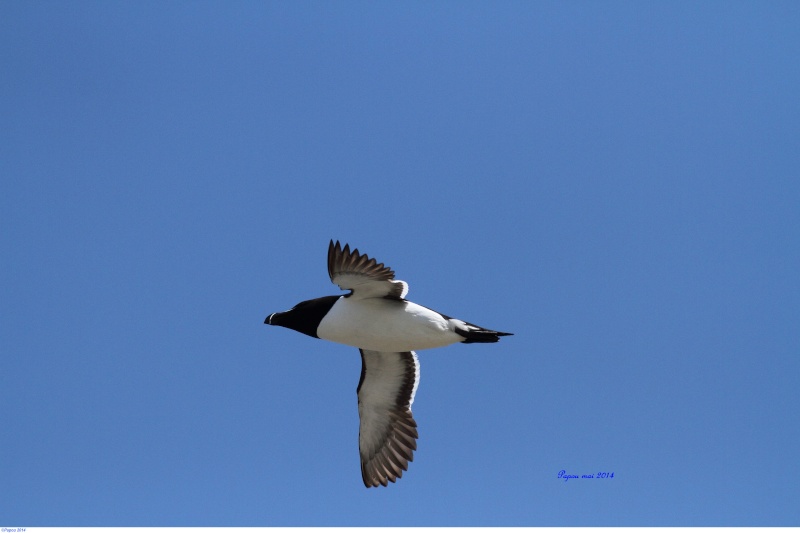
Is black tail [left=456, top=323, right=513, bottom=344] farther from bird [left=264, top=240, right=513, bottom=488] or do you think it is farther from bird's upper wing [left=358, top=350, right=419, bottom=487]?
bird's upper wing [left=358, top=350, right=419, bottom=487]

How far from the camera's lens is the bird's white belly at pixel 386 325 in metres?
11.2

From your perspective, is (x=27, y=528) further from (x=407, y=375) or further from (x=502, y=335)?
(x=502, y=335)

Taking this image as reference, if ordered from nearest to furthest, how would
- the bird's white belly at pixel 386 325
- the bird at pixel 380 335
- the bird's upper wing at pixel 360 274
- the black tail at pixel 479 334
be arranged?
the bird's upper wing at pixel 360 274, the bird at pixel 380 335, the black tail at pixel 479 334, the bird's white belly at pixel 386 325

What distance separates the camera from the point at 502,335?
11055 mm

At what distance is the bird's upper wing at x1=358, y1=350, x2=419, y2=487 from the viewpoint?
1259 cm

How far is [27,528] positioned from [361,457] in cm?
480

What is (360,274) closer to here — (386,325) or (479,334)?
(386,325)

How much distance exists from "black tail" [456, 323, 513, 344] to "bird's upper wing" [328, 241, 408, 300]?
0.91m

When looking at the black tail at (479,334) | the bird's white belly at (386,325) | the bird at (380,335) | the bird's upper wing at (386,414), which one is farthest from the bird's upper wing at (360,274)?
the bird's upper wing at (386,414)

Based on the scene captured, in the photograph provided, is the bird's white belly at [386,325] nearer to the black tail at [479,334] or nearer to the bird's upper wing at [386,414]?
the black tail at [479,334]

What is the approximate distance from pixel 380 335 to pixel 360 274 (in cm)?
116

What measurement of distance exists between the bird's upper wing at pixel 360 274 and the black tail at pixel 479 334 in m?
0.91

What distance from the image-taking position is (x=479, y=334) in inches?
436

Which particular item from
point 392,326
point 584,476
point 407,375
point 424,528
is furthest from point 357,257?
point 584,476
